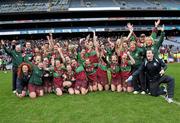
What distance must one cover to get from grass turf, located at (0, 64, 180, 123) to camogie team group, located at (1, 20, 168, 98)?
47cm

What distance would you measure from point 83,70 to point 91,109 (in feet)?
8.85

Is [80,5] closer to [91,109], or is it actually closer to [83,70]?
[83,70]

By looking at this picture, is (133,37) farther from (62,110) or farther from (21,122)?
(21,122)

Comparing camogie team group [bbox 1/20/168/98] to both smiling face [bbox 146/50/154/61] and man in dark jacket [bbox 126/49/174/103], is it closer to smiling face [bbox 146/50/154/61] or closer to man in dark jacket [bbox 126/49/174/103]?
man in dark jacket [bbox 126/49/174/103]

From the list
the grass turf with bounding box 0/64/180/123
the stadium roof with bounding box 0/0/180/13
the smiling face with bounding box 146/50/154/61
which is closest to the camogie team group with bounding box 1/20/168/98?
the grass turf with bounding box 0/64/180/123

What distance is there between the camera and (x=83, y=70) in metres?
10.4

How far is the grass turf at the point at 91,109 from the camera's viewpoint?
695cm

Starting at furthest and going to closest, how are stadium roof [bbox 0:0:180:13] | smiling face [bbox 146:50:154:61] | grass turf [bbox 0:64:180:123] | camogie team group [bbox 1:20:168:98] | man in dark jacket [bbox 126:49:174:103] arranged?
1. stadium roof [bbox 0:0:180:13]
2. camogie team group [bbox 1:20:168:98]
3. smiling face [bbox 146:50:154:61]
4. man in dark jacket [bbox 126:49:174:103]
5. grass turf [bbox 0:64:180:123]

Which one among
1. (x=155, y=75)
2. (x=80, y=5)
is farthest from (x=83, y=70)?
(x=80, y=5)

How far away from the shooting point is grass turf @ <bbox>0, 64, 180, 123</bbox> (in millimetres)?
6954

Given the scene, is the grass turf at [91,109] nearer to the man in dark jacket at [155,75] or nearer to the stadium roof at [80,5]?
the man in dark jacket at [155,75]

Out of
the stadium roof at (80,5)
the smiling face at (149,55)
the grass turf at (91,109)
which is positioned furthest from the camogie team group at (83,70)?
the stadium roof at (80,5)

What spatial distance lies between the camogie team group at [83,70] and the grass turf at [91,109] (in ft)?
1.55

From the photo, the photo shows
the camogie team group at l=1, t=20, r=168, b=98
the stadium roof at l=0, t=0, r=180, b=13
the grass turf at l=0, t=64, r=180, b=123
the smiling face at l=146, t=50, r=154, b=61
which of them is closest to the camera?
the grass turf at l=0, t=64, r=180, b=123
